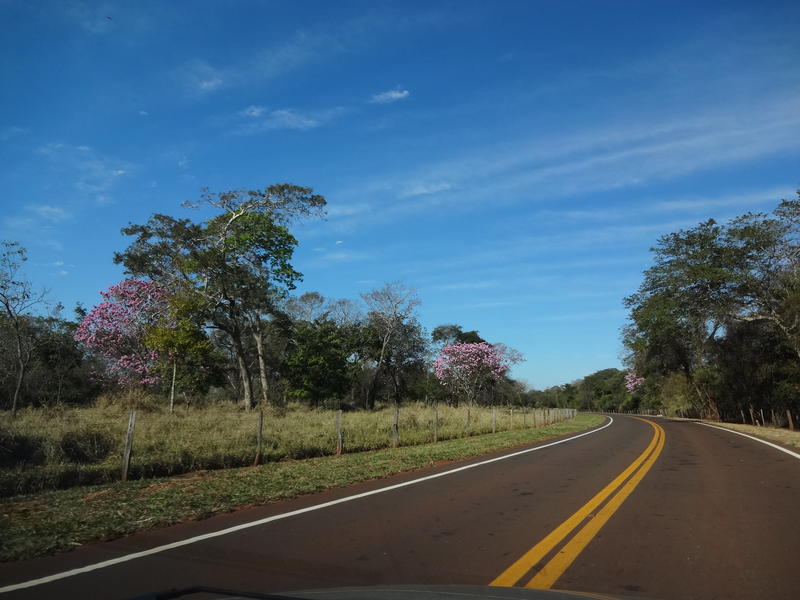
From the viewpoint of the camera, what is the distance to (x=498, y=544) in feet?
18.5

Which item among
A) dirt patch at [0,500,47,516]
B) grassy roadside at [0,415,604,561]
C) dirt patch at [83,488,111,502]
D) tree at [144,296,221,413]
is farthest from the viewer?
tree at [144,296,221,413]

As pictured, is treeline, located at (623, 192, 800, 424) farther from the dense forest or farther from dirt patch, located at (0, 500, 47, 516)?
dirt patch, located at (0, 500, 47, 516)

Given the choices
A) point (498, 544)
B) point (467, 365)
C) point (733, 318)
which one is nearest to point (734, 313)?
point (733, 318)

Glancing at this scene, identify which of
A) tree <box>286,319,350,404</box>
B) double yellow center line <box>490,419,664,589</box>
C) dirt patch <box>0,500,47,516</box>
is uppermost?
tree <box>286,319,350,404</box>

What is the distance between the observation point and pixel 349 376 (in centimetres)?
4116

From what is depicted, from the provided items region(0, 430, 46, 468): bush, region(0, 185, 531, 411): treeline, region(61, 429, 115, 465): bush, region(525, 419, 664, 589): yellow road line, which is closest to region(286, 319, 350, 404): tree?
region(0, 185, 531, 411): treeline

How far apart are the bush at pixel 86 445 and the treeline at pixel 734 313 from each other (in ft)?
98.2

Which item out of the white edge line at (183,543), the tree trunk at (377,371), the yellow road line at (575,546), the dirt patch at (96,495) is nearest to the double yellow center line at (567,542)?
the yellow road line at (575,546)

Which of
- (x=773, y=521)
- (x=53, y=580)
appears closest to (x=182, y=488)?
(x=53, y=580)

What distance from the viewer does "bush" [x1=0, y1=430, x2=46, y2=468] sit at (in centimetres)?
1060

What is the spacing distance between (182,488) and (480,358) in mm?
39273

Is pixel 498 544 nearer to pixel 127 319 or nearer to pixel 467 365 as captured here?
pixel 127 319

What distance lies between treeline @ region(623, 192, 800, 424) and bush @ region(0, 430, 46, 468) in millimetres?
31193

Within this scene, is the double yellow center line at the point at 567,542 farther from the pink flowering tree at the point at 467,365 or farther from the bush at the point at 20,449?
the pink flowering tree at the point at 467,365
